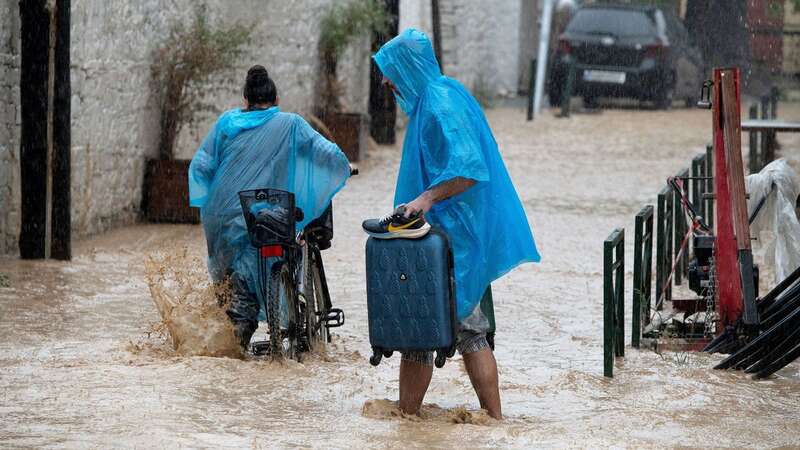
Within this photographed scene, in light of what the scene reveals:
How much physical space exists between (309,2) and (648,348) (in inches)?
367

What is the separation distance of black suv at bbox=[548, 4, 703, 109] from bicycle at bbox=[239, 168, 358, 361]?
14543mm

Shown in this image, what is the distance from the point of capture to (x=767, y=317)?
6.65 m

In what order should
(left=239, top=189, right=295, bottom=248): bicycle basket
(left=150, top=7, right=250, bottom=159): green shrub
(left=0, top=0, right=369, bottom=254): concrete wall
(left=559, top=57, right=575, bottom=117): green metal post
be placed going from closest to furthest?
(left=239, top=189, right=295, bottom=248): bicycle basket
(left=0, top=0, right=369, bottom=254): concrete wall
(left=150, top=7, right=250, bottom=159): green shrub
(left=559, top=57, right=575, bottom=117): green metal post

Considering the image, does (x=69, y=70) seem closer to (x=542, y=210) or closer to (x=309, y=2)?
(x=542, y=210)

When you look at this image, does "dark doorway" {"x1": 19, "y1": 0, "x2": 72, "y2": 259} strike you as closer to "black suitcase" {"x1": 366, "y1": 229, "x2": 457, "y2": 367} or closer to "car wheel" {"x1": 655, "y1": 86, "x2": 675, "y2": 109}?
"black suitcase" {"x1": 366, "y1": 229, "x2": 457, "y2": 367}

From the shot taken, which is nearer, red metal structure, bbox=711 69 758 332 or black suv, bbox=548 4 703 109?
red metal structure, bbox=711 69 758 332

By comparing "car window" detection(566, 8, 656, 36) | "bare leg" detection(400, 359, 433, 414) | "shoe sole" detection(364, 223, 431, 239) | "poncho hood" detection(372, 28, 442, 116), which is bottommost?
"bare leg" detection(400, 359, 433, 414)

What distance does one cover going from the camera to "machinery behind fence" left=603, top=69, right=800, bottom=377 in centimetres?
629

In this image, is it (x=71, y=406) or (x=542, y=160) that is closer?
(x=71, y=406)

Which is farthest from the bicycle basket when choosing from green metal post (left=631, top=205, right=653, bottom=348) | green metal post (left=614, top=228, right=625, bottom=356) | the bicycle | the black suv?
the black suv

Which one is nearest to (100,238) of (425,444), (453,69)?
(425,444)

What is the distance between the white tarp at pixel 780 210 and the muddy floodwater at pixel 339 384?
3.48ft

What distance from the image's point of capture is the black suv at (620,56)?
2045cm

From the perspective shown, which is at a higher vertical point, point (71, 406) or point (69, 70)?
point (69, 70)
